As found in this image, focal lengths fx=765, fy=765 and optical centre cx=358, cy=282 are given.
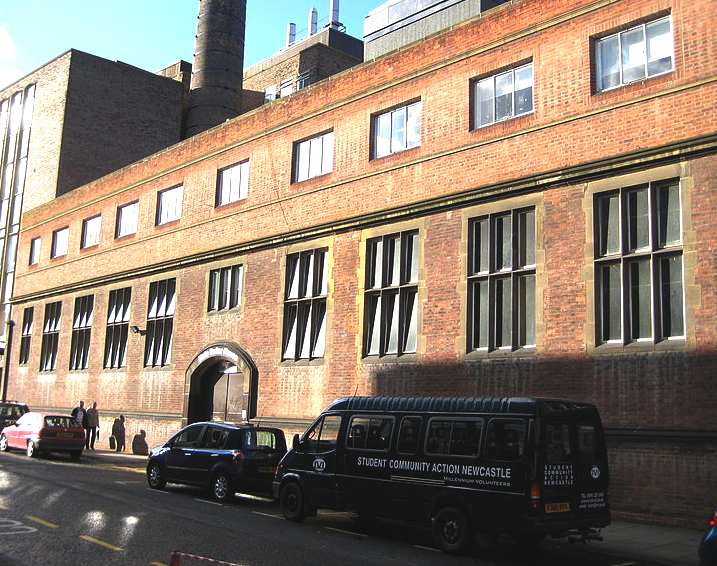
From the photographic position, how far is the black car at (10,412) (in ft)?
95.8

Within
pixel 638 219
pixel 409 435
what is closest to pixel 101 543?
pixel 409 435

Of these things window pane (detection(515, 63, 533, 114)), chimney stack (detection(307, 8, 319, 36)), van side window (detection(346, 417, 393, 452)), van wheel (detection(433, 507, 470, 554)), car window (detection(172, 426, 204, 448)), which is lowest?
van wheel (detection(433, 507, 470, 554))

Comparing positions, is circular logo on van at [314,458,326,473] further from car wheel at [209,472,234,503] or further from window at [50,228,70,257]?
window at [50,228,70,257]

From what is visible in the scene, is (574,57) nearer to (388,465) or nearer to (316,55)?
(388,465)

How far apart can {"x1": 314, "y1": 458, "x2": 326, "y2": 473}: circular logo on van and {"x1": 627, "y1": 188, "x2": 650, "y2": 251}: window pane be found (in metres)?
7.21

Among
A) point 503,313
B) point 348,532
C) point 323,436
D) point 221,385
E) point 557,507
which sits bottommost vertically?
point 348,532

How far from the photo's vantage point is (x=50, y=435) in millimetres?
24391

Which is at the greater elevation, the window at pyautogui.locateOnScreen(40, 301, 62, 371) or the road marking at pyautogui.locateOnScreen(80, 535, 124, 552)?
the window at pyautogui.locateOnScreen(40, 301, 62, 371)

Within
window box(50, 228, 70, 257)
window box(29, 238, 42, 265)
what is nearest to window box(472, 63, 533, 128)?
window box(50, 228, 70, 257)

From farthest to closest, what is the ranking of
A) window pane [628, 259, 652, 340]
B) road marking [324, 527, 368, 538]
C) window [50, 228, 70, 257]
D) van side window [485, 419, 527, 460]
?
window [50, 228, 70, 257] < window pane [628, 259, 652, 340] < road marking [324, 527, 368, 538] < van side window [485, 419, 527, 460]

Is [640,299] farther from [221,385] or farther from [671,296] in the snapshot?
[221,385]

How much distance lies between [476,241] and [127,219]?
60.7 ft

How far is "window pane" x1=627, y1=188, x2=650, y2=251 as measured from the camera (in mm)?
14734

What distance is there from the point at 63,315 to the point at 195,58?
17.2m
